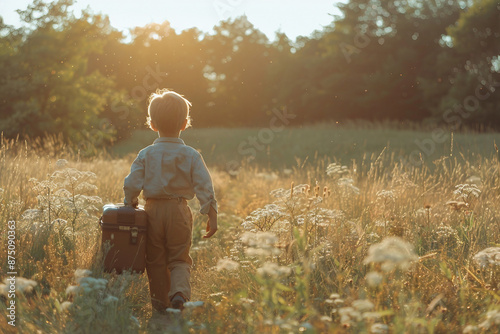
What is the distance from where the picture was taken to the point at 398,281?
3500mm

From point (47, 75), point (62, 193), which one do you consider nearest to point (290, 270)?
point (62, 193)

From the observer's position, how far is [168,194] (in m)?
4.14

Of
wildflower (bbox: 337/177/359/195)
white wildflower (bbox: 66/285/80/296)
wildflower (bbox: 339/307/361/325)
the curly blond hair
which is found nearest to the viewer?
wildflower (bbox: 339/307/361/325)

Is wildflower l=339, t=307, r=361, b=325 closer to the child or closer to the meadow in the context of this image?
the meadow

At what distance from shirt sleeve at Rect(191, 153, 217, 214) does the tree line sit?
18.4m

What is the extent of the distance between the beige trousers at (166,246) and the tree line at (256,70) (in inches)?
720

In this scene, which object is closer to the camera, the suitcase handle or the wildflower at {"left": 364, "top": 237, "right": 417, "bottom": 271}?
the wildflower at {"left": 364, "top": 237, "right": 417, "bottom": 271}

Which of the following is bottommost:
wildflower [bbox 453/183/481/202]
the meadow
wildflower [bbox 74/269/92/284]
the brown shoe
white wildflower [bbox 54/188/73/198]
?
the brown shoe

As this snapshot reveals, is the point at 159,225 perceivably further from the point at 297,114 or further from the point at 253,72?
the point at 253,72

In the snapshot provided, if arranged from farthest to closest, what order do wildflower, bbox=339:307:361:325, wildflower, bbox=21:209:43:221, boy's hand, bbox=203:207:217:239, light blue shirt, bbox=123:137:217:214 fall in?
wildflower, bbox=21:209:43:221 < light blue shirt, bbox=123:137:217:214 < boy's hand, bbox=203:207:217:239 < wildflower, bbox=339:307:361:325

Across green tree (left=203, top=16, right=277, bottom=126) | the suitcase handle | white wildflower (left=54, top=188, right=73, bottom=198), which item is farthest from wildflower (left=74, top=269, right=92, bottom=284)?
green tree (left=203, top=16, right=277, bottom=126)

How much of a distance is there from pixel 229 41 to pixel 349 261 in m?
46.9

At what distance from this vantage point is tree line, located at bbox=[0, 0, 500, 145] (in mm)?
21406

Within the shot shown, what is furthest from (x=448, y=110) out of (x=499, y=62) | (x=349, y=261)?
(x=349, y=261)
